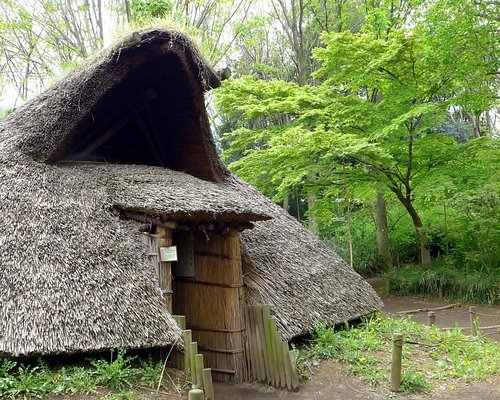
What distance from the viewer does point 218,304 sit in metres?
7.13

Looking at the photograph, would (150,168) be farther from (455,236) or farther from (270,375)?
(455,236)

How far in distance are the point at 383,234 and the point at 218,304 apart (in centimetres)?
1078

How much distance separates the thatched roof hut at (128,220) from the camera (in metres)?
5.12

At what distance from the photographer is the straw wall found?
7.02m

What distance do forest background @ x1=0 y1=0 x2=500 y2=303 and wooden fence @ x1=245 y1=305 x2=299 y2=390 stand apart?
19.2ft

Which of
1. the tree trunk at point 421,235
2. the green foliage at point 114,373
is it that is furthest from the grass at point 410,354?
the tree trunk at point 421,235

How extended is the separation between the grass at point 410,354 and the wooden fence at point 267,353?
0.43m

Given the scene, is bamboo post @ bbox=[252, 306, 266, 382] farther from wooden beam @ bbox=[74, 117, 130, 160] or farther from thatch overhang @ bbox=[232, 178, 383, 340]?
wooden beam @ bbox=[74, 117, 130, 160]

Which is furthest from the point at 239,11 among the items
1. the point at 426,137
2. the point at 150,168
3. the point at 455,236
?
the point at 150,168

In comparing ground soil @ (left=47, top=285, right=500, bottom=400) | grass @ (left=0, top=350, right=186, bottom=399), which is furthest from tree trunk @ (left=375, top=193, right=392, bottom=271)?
grass @ (left=0, top=350, right=186, bottom=399)

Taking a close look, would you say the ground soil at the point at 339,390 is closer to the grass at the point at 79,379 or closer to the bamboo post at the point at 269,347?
the bamboo post at the point at 269,347

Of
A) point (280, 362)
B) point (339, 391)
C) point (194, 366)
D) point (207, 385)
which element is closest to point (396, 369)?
point (339, 391)

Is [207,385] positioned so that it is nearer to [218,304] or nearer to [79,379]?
[79,379]

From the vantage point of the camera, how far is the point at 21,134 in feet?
21.9
